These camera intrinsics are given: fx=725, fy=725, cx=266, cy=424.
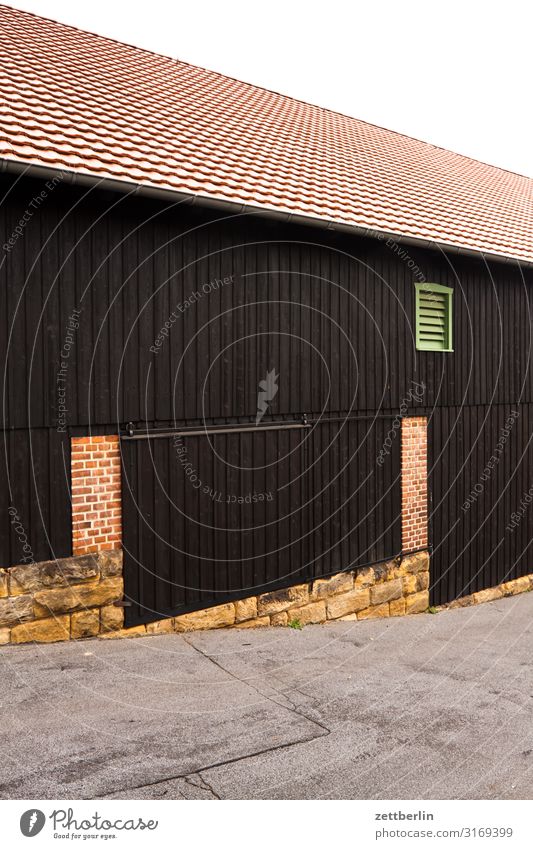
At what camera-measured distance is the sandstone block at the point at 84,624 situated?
7.23 metres

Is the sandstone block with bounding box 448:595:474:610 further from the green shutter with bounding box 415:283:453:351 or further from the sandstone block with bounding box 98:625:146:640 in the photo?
the sandstone block with bounding box 98:625:146:640

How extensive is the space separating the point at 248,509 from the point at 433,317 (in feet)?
14.7

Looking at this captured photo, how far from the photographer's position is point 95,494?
7.43m

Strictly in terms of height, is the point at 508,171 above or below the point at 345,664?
above

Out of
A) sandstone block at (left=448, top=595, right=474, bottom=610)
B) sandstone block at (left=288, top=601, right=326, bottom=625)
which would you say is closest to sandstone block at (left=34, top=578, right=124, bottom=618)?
sandstone block at (left=288, top=601, right=326, bottom=625)

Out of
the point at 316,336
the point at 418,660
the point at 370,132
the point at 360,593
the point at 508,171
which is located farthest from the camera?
the point at 508,171

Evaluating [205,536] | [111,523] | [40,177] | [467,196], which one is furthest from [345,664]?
[467,196]

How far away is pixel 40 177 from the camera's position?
6621mm

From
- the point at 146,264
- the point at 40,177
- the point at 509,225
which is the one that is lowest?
the point at 146,264

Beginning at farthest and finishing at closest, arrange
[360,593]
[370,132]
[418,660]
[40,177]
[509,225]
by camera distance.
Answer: [370,132] < [509,225] < [360,593] < [418,660] < [40,177]

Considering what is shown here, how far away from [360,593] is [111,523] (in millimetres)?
4186

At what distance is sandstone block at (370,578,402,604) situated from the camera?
34.2 ft

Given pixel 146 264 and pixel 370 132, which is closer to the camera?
pixel 146 264

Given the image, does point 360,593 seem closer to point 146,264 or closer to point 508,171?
point 146,264
